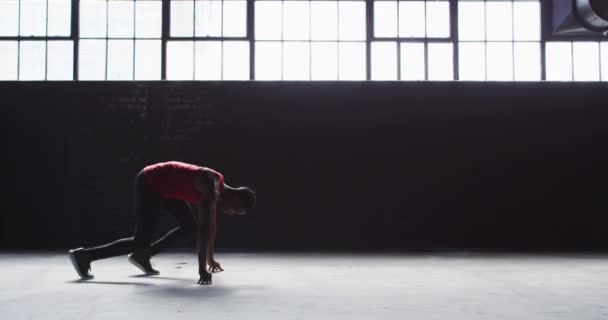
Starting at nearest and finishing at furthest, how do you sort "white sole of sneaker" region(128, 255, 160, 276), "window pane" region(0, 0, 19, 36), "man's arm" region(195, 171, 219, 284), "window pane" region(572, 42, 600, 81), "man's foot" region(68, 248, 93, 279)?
"man's arm" region(195, 171, 219, 284) → "man's foot" region(68, 248, 93, 279) → "white sole of sneaker" region(128, 255, 160, 276) → "window pane" region(0, 0, 19, 36) → "window pane" region(572, 42, 600, 81)

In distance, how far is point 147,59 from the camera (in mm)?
8844

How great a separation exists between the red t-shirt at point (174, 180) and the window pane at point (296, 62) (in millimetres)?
4060

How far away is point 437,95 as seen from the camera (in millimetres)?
8867

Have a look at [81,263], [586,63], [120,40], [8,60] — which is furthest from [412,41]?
[8,60]

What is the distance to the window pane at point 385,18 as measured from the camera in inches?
352

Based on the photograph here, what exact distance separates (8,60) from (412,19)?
18.9 feet

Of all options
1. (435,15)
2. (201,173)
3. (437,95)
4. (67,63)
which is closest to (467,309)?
(201,173)

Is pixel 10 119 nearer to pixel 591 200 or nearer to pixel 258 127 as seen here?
pixel 258 127

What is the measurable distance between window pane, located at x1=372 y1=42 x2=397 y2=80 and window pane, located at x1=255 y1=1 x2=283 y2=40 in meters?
1.38

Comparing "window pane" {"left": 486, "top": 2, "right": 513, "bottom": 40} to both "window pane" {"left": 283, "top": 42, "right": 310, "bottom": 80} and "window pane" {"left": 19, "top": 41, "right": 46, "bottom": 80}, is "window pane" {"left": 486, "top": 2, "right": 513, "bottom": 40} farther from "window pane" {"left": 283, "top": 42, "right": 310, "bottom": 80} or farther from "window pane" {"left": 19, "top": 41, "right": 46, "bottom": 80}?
"window pane" {"left": 19, "top": 41, "right": 46, "bottom": 80}

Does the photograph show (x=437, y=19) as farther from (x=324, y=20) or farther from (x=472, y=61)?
(x=324, y=20)

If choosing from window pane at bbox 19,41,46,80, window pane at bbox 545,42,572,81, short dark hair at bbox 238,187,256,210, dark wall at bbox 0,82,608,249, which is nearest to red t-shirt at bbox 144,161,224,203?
short dark hair at bbox 238,187,256,210

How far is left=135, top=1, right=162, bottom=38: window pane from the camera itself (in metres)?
8.80

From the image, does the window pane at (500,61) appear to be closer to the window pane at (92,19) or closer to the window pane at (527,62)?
the window pane at (527,62)
